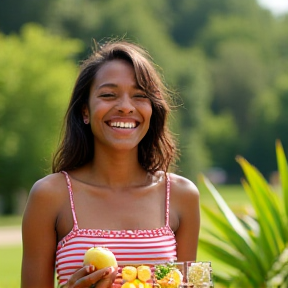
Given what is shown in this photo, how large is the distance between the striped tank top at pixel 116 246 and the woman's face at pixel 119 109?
0.30 metres

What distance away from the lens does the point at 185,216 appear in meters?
3.27

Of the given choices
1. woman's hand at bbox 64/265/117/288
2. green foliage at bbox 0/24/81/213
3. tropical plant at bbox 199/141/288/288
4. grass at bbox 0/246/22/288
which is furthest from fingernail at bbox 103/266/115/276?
green foliage at bbox 0/24/81/213

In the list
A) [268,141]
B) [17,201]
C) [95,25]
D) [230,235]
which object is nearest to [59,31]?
[95,25]

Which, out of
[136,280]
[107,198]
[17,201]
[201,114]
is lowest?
[136,280]

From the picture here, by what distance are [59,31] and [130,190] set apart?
5953 cm

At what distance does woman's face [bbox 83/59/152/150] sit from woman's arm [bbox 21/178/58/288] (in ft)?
0.92

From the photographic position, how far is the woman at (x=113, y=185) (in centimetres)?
305

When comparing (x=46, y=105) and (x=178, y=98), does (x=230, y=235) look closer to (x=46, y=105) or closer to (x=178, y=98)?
(x=178, y=98)

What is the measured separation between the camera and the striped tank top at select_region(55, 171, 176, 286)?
9.76 ft

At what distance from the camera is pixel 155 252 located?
9.96 ft

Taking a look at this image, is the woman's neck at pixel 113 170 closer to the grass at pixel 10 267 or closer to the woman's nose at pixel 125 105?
the woman's nose at pixel 125 105

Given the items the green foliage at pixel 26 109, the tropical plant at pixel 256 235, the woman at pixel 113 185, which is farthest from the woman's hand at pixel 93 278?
the green foliage at pixel 26 109

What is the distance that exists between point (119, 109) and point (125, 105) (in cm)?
3

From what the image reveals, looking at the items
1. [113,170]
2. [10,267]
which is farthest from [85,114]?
[10,267]
